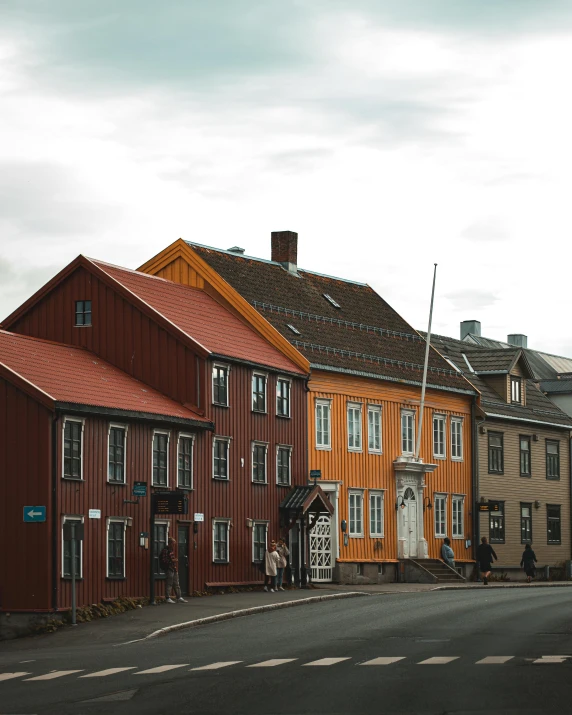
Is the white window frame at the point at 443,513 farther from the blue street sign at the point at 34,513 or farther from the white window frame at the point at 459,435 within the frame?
the blue street sign at the point at 34,513

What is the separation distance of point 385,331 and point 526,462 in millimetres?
9241

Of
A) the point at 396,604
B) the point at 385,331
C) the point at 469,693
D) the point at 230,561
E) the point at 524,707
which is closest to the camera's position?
the point at 524,707

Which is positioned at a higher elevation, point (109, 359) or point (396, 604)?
point (109, 359)

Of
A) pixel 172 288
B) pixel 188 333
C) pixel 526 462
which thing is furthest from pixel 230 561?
pixel 526 462

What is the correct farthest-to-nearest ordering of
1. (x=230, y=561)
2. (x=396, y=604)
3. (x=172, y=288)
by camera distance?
(x=172, y=288) < (x=230, y=561) < (x=396, y=604)

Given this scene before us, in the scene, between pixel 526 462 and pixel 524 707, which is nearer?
pixel 524 707

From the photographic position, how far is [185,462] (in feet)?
129

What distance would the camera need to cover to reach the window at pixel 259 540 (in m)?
42.2

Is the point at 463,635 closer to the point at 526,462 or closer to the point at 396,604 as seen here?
the point at 396,604

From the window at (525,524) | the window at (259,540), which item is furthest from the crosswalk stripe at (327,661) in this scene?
the window at (525,524)

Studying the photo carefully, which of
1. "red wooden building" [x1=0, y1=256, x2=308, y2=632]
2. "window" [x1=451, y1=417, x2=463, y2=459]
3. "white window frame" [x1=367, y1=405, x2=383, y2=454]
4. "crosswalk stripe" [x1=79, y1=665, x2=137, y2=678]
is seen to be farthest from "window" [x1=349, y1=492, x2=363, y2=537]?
"crosswalk stripe" [x1=79, y1=665, x2=137, y2=678]

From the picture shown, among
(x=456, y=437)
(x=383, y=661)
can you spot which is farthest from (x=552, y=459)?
(x=383, y=661)

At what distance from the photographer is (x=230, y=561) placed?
4078cm

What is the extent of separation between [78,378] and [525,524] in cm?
2597
